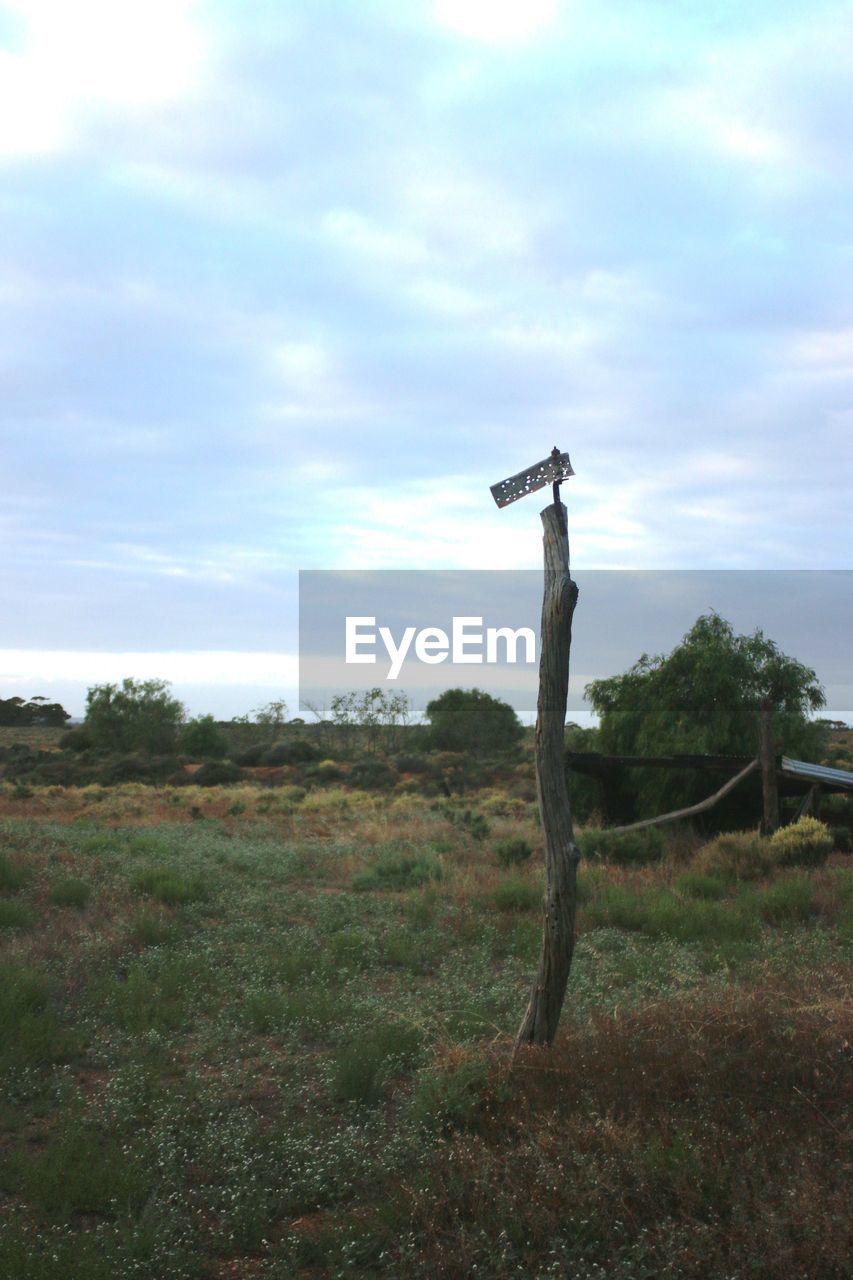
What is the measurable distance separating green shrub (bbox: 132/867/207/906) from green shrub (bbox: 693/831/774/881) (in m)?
6.31

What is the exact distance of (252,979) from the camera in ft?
26.9

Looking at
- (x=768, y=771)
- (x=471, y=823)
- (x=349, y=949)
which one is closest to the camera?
(x=349, y=949)

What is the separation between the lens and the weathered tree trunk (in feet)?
18.3

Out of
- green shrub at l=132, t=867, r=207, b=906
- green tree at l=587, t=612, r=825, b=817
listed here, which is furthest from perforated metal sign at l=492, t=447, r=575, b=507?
green tree at l=587, t=612, r=825, b=817

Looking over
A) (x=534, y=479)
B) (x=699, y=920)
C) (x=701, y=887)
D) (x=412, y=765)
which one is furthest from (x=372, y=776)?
(x=534, y=479)

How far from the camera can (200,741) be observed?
50250 mm

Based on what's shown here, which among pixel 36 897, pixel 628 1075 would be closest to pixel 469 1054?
Answer: pixel 628 1075

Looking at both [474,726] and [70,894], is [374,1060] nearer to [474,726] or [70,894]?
[70,894]

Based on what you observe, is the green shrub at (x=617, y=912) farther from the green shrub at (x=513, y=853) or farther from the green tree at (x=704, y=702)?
the green tree at (x=704, y=702)

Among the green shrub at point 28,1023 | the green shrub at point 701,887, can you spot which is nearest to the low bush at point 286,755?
the green shrub at point 701,887

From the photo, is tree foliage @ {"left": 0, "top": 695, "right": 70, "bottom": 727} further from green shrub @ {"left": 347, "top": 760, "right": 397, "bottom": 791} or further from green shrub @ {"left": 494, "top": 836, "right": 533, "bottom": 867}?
green shrub @ {"left": 494, "top": 836, "right": 533, "bottom": 867}

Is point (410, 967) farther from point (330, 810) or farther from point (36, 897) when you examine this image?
point (330, 810)

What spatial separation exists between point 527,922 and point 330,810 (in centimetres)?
1810

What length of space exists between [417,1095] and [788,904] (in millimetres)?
6655
